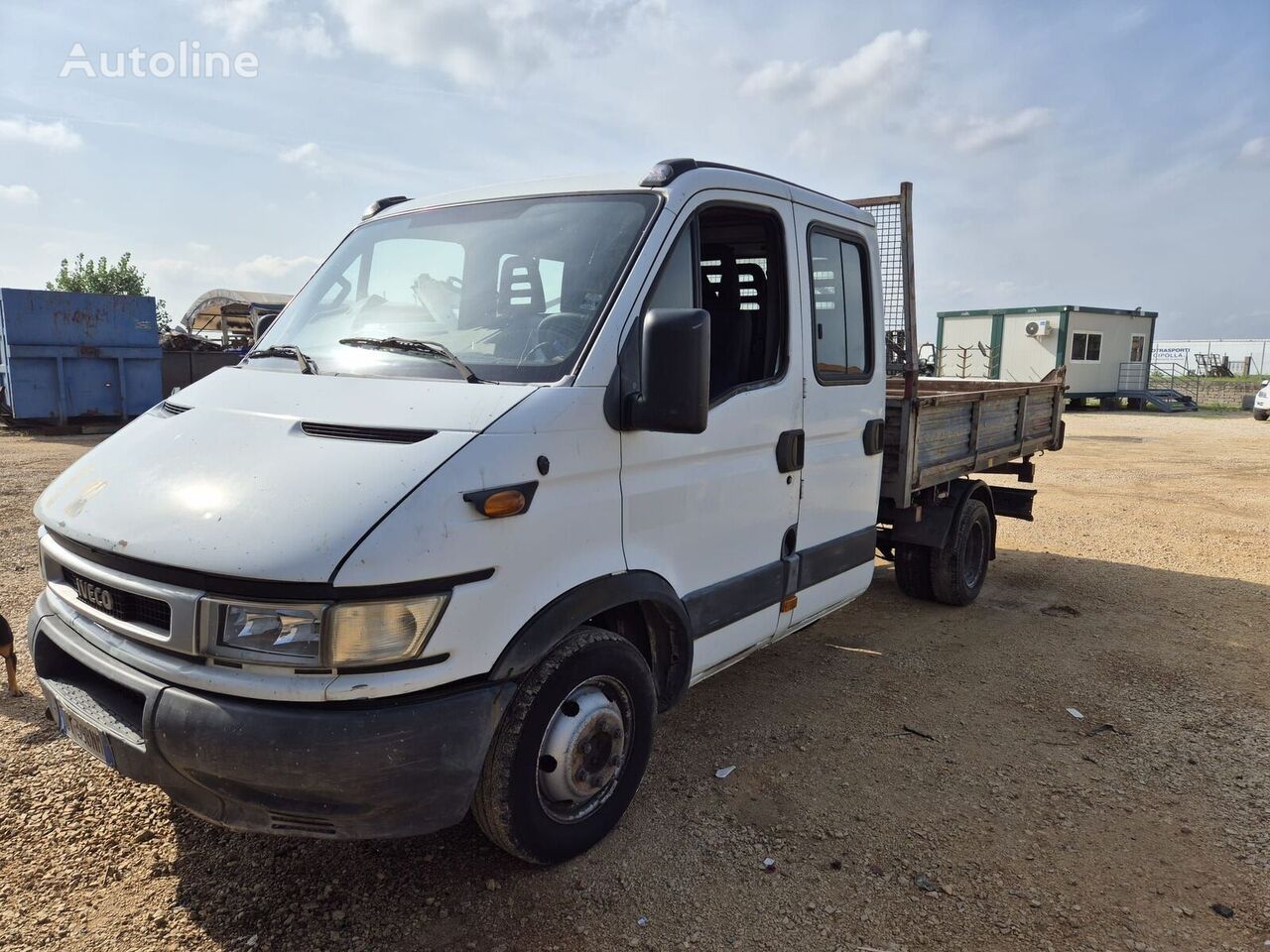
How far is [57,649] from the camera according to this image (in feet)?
9.02

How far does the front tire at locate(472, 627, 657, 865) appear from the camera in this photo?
2.61 m

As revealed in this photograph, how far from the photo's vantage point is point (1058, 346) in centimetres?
2669

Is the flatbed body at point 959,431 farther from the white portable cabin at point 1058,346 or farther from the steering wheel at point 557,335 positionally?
the white portable cabin at point 1058,346

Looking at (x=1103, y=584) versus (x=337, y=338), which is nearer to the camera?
(x=337, y=338)

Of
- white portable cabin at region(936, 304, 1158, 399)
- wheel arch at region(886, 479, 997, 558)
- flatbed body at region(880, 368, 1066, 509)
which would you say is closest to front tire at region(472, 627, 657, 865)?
flatbed body at region(880, 368, 1066, 509)

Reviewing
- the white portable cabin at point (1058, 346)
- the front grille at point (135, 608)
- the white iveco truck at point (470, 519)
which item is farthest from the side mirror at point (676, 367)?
the white portable cabin at point (1058, 346)

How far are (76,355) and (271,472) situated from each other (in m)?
14.6

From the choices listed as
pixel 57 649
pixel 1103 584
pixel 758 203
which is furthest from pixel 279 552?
pixel 1103 584

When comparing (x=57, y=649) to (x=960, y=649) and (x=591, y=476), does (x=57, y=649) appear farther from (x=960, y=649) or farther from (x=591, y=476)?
(x=960, y=649)

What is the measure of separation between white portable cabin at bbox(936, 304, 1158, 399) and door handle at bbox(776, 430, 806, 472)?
85.0 ft

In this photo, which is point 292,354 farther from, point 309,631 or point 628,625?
point 628,625

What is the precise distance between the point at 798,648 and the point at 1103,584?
3157 millimetres

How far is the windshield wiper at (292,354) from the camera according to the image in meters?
3.04

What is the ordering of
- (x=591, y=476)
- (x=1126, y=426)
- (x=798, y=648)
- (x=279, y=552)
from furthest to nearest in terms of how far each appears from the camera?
(x=1126, y=426), (x=798, y=648), (x=591, y=476), (x=279, y=552)
